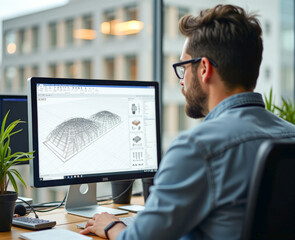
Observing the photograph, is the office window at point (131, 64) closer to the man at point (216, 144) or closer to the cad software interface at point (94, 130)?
the cad software interface at point (94, 130)

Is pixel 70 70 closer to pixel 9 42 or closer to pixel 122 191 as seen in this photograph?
pixel 9 42

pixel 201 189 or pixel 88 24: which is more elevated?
pixel 88 24

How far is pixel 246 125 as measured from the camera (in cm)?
99

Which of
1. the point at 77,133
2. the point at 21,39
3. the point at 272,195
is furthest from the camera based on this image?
the point at 21,39

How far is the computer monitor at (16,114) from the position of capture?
5.56 ft

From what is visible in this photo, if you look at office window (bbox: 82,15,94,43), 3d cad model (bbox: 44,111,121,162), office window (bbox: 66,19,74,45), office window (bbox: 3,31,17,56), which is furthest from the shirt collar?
office window (bbox: 82,15,94,43)

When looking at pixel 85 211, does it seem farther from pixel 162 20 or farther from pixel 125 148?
pixel 162 20

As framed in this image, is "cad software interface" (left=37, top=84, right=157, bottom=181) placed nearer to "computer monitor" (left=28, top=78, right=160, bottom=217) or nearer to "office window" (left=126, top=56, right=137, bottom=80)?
"computer monitor" (left=28, top=78, right=160, bottom=217)

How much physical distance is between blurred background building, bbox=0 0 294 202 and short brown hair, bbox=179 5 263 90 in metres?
1.18

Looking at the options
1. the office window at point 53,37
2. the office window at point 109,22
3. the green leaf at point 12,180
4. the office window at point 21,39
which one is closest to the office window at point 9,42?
the office window at point 21,39

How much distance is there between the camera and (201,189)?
2.97 ft

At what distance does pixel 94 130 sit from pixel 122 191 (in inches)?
14.3

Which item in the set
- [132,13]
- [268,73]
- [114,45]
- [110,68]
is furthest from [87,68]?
[268,73]

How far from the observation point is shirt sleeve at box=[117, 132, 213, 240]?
2.95 ft
